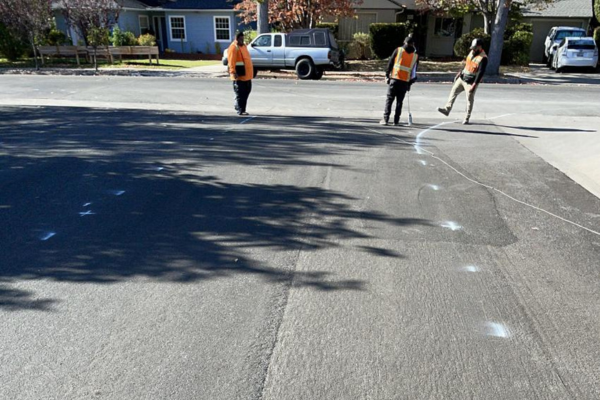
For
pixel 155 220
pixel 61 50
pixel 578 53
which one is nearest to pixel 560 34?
pixel 578 53

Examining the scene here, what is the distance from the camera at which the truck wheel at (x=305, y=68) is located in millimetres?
21750

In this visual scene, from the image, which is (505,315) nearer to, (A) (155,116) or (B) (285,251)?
(B) (285,251)

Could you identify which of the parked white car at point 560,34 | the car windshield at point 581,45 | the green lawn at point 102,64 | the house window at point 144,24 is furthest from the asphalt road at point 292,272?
the house window at point 144,24

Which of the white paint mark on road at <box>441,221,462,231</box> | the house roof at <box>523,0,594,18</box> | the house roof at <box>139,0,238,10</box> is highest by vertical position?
the house roof at <box>139,0,238,10</box>

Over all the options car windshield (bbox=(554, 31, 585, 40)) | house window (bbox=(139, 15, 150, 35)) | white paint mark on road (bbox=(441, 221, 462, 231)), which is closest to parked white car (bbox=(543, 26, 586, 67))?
car windshield (bbox=(554, 31, 585, 40))

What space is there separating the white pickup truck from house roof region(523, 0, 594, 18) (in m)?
15.4

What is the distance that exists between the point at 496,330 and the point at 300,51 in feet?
65.4

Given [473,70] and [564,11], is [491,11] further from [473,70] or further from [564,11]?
[473,70]

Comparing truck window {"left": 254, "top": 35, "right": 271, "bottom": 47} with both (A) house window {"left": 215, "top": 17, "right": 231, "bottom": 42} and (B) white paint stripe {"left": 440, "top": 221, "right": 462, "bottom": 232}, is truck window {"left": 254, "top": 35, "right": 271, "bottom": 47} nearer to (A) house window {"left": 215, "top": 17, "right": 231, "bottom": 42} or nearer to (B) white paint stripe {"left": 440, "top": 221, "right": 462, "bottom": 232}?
(A) house window {"left": 215, "top": 17, "right": 231, "bottom": 42}

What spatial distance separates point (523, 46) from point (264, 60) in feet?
46.4

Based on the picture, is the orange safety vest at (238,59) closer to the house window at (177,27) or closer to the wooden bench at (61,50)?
the wooden bench at (61,50)

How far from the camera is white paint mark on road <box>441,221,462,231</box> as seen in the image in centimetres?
518

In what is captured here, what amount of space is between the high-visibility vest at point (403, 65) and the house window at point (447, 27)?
23.9 metres

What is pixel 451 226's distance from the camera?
5230 mm
